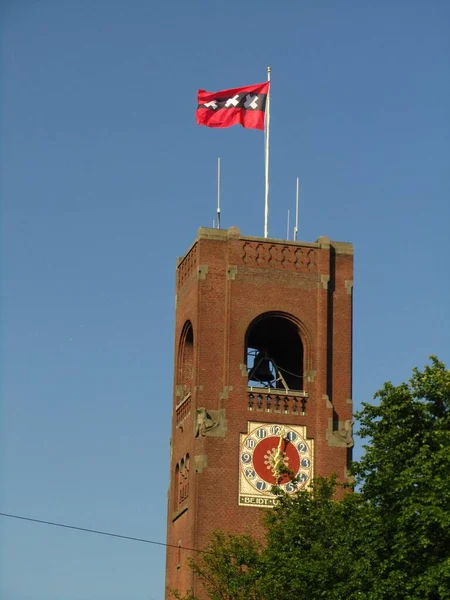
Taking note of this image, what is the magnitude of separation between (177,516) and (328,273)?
11.5 metres

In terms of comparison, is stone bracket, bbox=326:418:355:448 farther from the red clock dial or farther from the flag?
the flag

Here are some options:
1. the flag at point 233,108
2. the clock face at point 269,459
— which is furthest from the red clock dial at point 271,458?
the flag at point 233,108

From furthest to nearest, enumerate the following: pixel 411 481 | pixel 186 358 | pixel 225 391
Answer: pixel 186 358 < pixel 225 391 < pixel 411 481

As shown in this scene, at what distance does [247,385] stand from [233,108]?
11350mm

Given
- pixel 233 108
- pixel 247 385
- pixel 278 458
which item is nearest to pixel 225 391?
pixel 247 385

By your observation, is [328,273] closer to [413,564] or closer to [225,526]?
[225,526]

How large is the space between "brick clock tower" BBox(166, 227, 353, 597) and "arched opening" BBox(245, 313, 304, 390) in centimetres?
9

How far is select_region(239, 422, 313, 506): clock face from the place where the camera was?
74.8m

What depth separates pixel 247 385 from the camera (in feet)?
251

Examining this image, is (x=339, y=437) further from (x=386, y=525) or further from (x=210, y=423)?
(x=386, y=525)

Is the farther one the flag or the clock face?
the flag

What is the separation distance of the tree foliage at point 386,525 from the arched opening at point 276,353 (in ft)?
41.2

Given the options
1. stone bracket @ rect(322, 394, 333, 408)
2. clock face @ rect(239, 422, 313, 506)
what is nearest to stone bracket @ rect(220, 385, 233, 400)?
clock face @ rect(239, 422, 313, 506)

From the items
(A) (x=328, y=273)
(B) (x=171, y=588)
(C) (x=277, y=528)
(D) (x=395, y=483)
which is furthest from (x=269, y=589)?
(A) (x=328, y=273)
